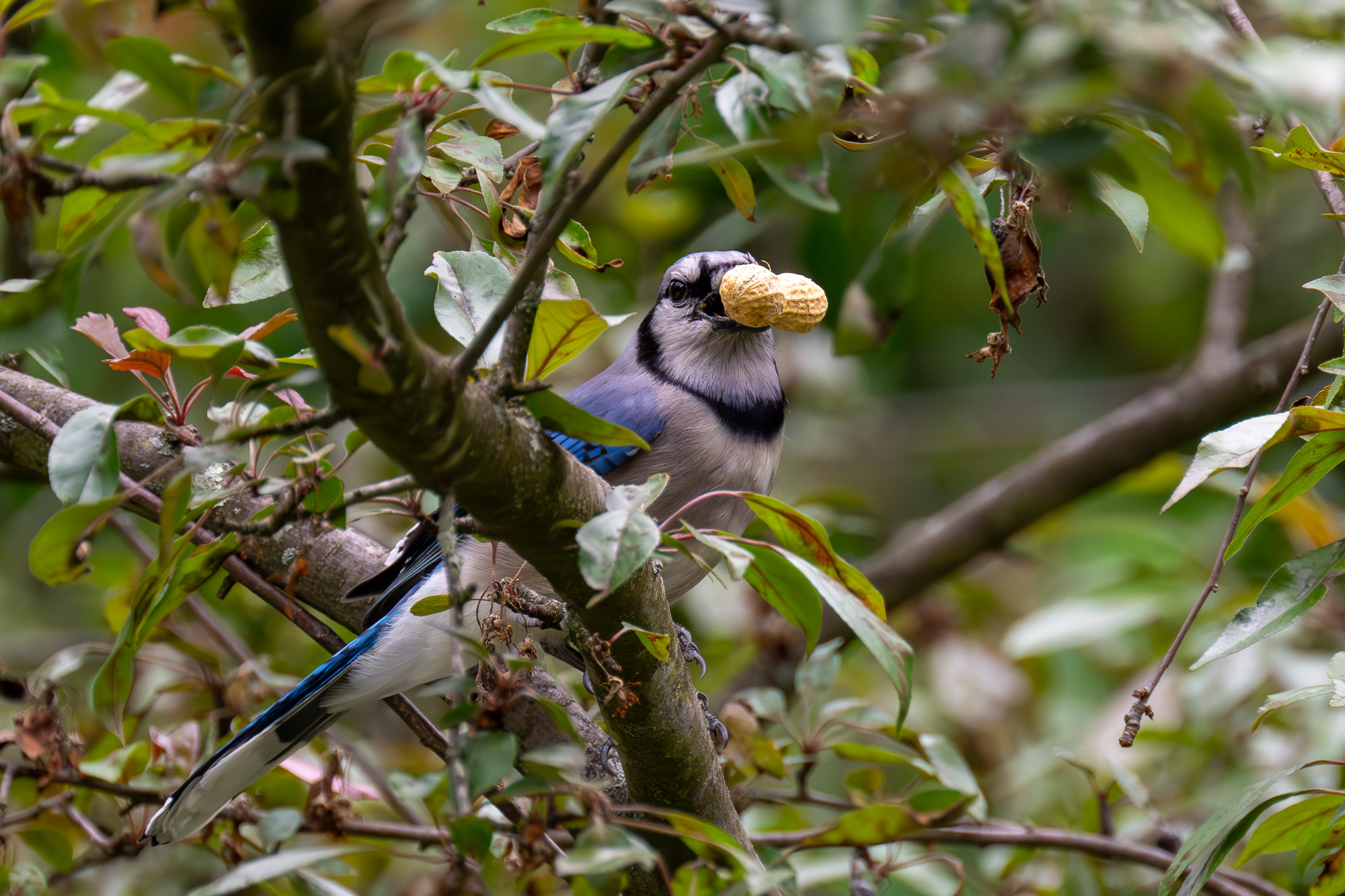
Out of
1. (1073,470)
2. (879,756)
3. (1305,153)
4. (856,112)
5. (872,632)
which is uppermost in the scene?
(856,112)

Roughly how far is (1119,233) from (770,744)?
158 inches

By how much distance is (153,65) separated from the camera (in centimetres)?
97

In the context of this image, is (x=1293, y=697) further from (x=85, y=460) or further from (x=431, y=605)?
(x=85, y=460)

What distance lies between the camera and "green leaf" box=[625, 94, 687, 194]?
0.95 m

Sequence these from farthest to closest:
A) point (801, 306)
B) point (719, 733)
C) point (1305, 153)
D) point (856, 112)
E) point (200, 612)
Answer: point (200, 612) < point (719, 733) < point (801, 306) < point (1305, 153) < point (856, 112)

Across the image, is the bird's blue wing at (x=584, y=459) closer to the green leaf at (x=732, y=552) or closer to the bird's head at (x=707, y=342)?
the bird's head at (x=707, y=342)

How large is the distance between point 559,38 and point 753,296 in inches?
33.9

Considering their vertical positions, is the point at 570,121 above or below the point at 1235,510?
above

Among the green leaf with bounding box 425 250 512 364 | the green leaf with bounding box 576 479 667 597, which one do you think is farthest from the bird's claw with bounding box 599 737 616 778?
the green leaf with bounding box 576 479 667 597

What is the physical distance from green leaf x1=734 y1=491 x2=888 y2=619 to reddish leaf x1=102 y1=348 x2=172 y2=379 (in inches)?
29.9

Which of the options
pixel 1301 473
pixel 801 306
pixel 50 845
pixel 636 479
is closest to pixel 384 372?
pixel 801 306

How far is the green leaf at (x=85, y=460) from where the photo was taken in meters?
1.17

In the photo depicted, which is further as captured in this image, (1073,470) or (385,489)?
(1073,470)

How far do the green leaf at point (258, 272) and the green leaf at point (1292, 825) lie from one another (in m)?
1.42
